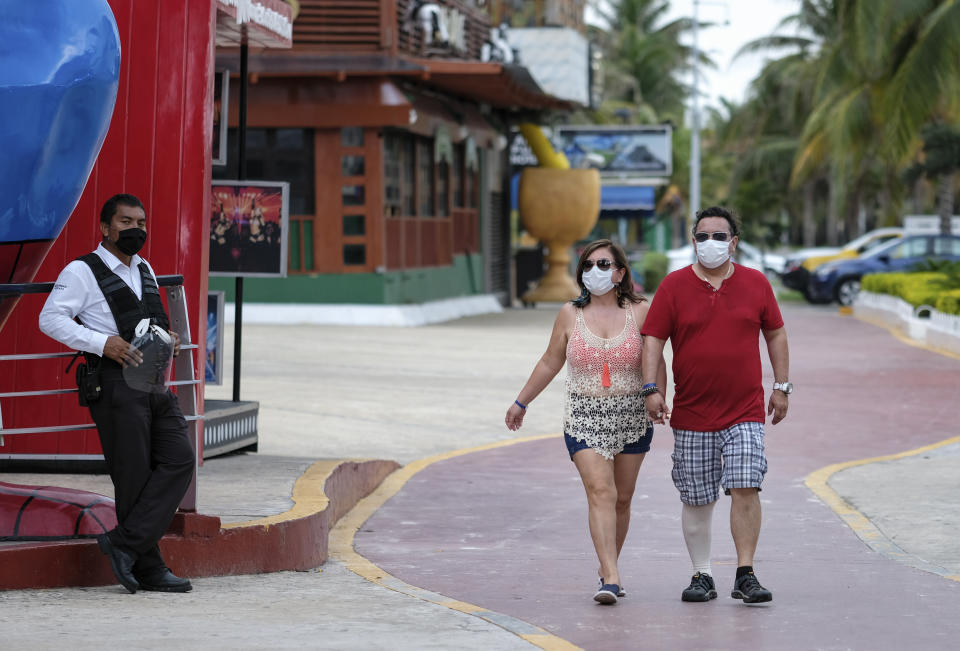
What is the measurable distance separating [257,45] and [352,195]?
49.9 feet

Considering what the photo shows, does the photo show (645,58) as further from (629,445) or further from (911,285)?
(629,445)

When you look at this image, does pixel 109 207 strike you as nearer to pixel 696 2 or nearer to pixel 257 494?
pixel 257 494

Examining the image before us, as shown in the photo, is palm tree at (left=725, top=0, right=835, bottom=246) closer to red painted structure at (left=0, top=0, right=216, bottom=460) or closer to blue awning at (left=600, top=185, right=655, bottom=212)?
blue awning at (left=600, top=185, right=655, bottom=212)

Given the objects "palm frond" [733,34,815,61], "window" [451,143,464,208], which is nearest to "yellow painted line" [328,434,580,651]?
"window" [451,143,464,208]

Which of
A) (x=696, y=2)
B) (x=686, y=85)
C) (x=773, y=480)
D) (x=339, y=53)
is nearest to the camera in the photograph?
(x=773, y=480)

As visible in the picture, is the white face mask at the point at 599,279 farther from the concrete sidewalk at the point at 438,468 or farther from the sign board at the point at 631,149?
the sign board at the point at 631,149

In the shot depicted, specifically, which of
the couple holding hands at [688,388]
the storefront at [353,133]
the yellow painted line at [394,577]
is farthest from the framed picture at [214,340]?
the storefront at [353,133]

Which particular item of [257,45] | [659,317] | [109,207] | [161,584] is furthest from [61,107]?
[257,45]

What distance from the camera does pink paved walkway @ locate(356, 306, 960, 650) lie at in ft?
21.3

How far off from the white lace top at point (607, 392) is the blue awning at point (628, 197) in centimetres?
4214

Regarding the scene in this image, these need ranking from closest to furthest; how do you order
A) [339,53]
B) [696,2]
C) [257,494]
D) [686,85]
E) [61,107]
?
[61,107] < [257,494] < [339,53] < [696,2] < [686,85]

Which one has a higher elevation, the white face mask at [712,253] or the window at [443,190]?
the window at [443,190]

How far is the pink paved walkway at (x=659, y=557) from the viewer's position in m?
6.50

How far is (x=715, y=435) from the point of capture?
7.04 m
